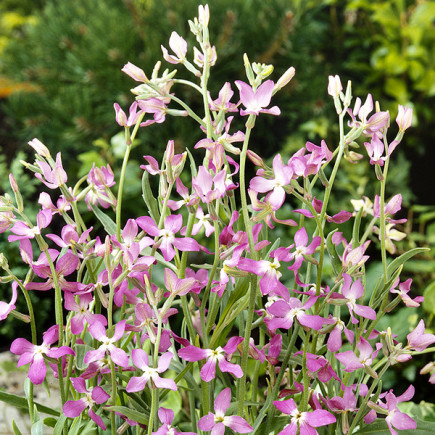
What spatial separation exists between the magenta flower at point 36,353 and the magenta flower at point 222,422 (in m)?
0.12

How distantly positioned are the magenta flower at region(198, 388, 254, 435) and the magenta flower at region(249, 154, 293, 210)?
158 millimetres

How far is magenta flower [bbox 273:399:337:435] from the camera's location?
50cm

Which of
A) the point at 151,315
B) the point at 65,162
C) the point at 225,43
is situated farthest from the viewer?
the point at 65,162

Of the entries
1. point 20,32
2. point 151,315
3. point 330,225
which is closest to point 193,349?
point 151,315

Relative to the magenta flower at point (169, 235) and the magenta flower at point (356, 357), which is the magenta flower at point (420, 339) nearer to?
the magenta flower at point (356, 357)

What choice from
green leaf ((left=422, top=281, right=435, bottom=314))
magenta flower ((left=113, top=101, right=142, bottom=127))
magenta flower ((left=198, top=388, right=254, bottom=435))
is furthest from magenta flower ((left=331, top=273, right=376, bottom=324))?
green leaf ((left=422, top=281, right=435, bottom=314))

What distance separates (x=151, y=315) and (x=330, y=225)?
4.32 ft

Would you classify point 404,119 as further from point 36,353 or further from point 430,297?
point 430,297

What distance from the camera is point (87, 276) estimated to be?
0.57 m

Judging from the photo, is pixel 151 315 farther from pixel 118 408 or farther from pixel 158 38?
pixel 158 38

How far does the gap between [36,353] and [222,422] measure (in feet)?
0.53

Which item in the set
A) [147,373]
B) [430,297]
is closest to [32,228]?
[147,373]

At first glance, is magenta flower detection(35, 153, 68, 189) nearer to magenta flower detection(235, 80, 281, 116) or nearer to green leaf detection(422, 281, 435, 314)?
magenta flower detection(235, 80, 281, 116)

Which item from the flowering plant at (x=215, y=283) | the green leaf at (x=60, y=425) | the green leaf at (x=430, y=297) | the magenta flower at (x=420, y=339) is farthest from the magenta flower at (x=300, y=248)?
the green leaf at (x=430, y=297)
